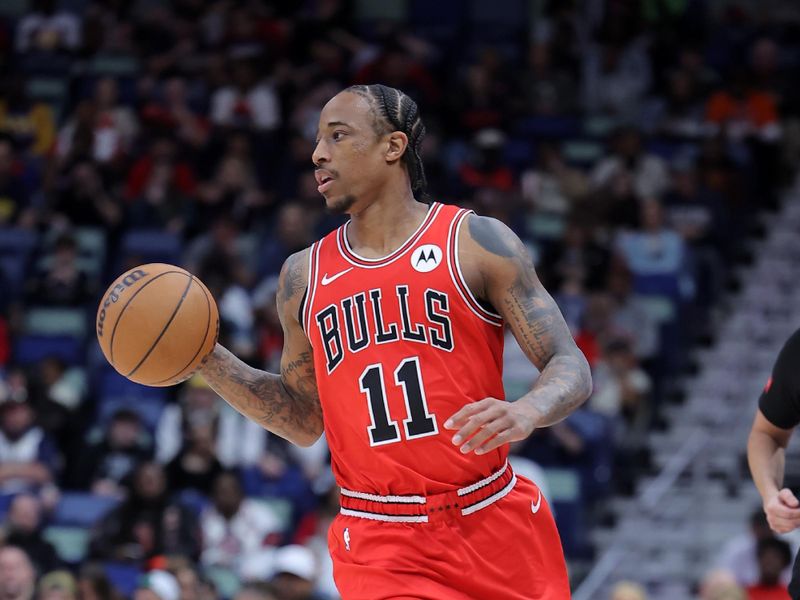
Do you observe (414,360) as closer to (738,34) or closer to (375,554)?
(375,554)

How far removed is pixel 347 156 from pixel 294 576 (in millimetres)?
4247

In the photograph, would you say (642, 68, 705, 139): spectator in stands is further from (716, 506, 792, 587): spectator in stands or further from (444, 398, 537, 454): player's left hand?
(444, 398, 537, 454): player's left hand

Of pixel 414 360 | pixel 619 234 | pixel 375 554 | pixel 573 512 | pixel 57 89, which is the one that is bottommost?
pixel 573 512

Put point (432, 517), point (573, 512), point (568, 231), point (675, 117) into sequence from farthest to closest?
point (675, 117), point (568, 231), point (573, 512), point (432, 517)

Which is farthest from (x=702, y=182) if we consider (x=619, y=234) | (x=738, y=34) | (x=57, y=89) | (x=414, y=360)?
(x=414, y=360)

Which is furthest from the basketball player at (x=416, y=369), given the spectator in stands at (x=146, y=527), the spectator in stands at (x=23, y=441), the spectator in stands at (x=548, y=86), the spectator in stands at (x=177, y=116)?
the spectator in stands at (x=548, y=86)

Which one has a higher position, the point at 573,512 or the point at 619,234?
the point at 619,234

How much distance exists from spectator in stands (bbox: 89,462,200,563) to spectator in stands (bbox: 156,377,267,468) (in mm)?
823

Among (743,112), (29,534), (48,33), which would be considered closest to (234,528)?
(29,534)

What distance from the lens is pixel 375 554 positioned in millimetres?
4570

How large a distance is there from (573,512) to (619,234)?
3647 millimetres

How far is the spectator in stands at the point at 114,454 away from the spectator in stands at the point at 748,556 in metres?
4.28

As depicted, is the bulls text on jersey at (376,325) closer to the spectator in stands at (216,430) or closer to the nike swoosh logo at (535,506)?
the nike swoosh logo at (535,506)

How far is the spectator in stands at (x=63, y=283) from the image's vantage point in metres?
12.5
